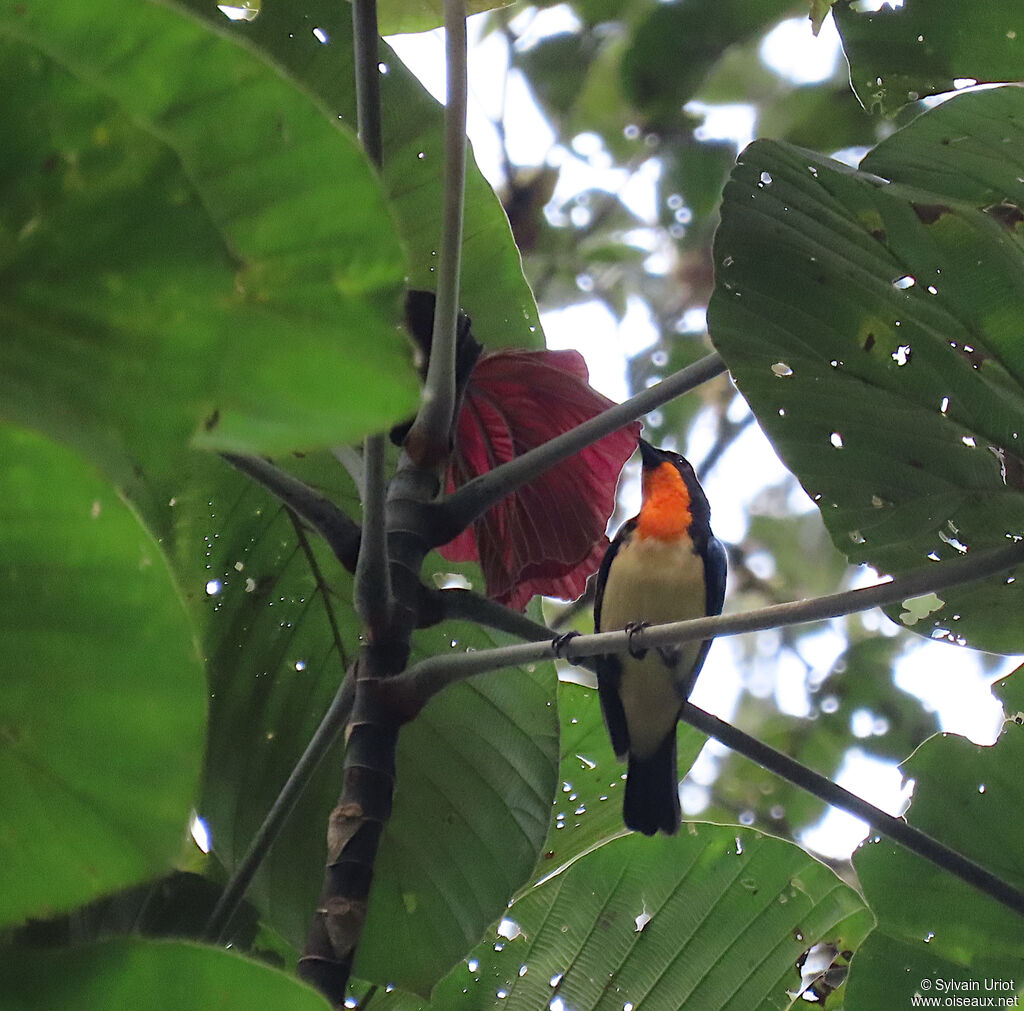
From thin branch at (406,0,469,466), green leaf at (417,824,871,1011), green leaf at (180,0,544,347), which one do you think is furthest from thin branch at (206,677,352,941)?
green leaf at (180,0,544,347)

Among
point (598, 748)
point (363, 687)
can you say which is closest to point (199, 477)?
point (363, 687)

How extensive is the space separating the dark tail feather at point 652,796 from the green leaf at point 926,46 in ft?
3.16

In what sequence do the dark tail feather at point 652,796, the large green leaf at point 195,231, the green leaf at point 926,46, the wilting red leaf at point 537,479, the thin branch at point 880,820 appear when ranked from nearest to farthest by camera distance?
the large green leaf at point 195,231 → the thin branch at point 880,820 → the green leaf at point 926,46 → the wilting red leaf at point 537,479 → the dark tail feather at point 652,796

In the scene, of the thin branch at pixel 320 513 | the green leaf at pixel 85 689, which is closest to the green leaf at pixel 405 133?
the thin branch at pixel 320 513

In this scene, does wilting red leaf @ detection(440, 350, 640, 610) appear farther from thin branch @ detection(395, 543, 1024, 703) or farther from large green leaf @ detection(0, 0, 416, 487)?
large green leaf @ detection(0, 0, 416, 487)

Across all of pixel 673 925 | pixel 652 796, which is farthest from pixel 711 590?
pixel 673 925

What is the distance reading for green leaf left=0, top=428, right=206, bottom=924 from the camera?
20.4 inches

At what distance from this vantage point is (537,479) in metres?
1.47

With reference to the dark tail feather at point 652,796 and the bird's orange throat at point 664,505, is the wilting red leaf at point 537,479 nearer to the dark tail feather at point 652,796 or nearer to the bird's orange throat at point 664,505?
the dark tail feather at point 652,796

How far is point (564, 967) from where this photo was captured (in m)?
1.48

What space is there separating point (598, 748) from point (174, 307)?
52.2 inches

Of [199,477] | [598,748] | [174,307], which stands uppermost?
[199,477]

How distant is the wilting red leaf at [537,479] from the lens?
142 centimetres

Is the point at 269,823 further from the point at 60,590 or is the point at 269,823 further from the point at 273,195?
the point at 273,195
